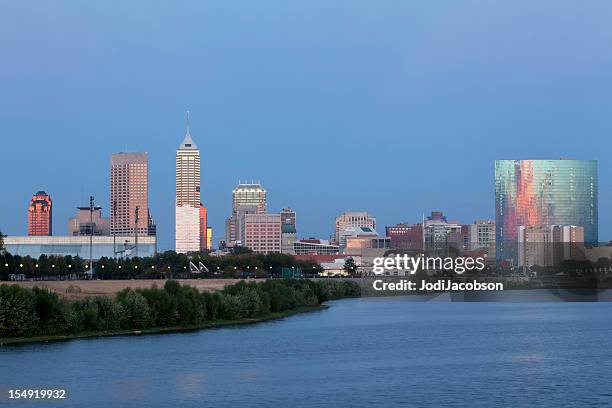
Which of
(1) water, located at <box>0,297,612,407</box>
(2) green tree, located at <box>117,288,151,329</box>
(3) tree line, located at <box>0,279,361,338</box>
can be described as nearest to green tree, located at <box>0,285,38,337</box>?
(3) tree line, located at <box>0,279,361,338</box>

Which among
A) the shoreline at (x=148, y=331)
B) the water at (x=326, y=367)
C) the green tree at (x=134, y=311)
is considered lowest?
the water at (x=326, y=367)

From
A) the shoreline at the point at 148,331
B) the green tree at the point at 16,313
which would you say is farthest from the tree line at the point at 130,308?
the shoreline at the point at 148,331

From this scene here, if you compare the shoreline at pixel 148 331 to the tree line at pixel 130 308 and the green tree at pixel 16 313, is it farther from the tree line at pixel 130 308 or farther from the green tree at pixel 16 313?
the green tree at pixel 16 313

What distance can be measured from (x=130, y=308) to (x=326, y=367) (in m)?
23.7

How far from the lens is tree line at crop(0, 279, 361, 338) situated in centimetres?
7325

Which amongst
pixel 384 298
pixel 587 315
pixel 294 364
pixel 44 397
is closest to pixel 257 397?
pixel 44 397

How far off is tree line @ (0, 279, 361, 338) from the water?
283cm

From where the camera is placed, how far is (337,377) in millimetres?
58156

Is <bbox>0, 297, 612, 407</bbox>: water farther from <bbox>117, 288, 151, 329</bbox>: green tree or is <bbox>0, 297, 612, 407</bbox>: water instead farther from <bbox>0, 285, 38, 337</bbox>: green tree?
<bbox>0, 285, 38, 337</bbox>: green tree

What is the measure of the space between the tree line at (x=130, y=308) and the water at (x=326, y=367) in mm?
2826

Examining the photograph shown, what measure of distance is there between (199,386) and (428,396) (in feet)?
A: 35.1

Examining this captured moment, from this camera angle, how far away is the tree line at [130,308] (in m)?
73.2

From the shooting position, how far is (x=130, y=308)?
269 feet

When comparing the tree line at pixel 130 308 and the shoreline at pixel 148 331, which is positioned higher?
the tree line at pixel 130 308
